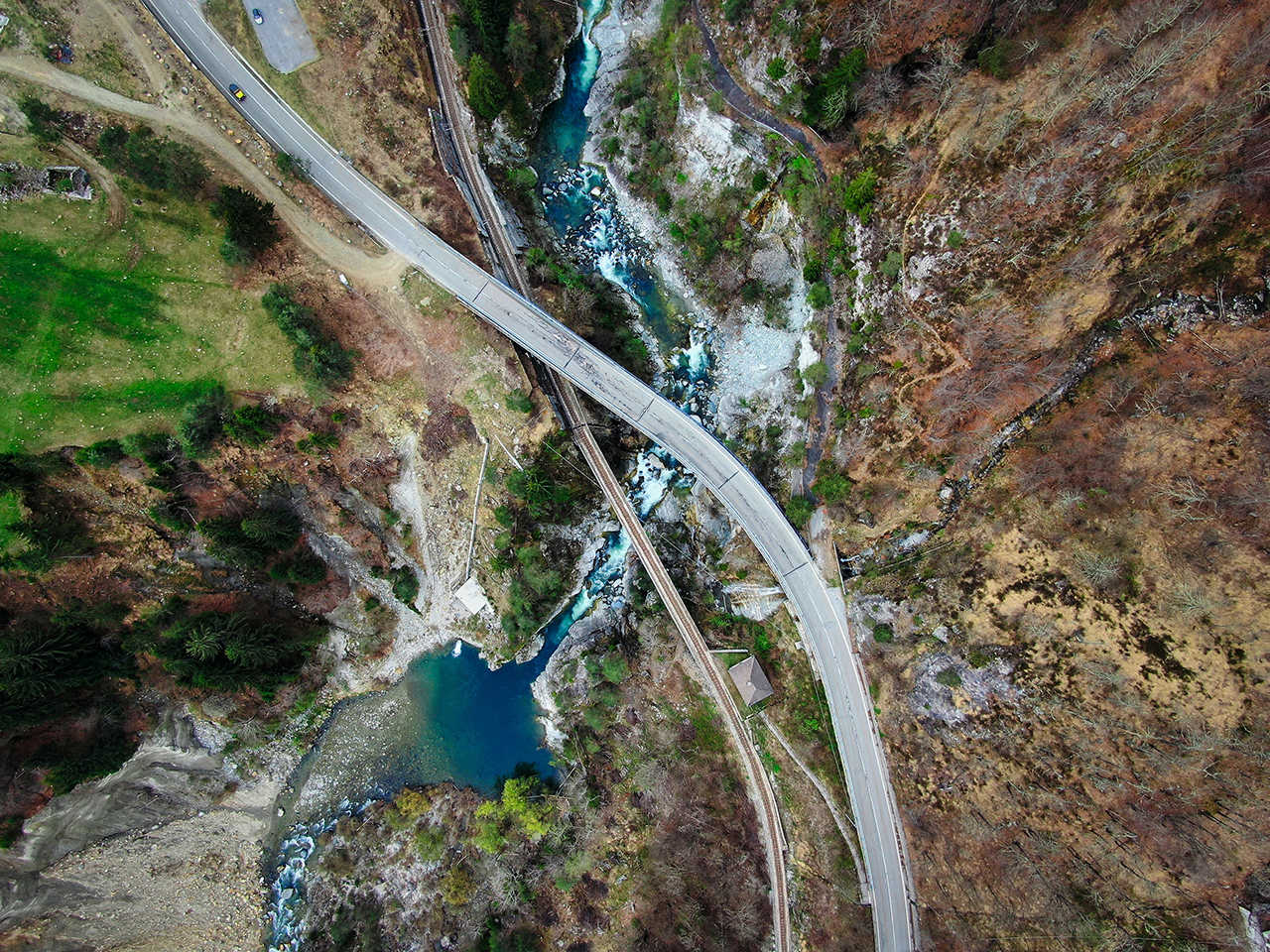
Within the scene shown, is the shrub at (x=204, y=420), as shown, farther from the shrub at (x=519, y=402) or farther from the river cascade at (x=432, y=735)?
the river cascade at (x=432, y=735)

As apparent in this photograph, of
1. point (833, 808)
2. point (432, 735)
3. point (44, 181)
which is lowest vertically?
point (833, 808)

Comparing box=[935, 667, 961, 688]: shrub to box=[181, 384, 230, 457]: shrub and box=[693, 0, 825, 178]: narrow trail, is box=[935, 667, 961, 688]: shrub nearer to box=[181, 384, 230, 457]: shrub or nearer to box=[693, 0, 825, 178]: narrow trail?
box=[693, 0, 825, 178]: narrow trail

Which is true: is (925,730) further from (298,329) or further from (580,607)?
(298,329)

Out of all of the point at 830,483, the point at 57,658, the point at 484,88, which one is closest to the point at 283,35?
the point at 484,88

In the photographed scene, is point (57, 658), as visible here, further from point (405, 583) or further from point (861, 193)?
point (861, 193)

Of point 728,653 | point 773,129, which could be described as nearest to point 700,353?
point 773,129
